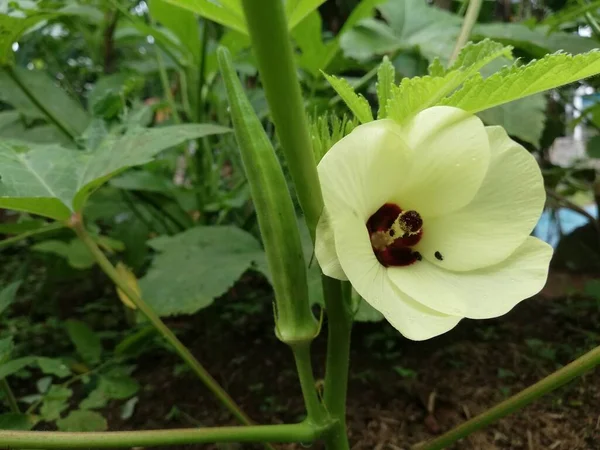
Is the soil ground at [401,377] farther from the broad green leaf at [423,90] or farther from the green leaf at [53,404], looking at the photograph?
the broad green leaf at [423,90]

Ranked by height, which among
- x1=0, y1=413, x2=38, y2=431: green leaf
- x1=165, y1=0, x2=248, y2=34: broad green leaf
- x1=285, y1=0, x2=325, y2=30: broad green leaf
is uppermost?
x1=165, y1=0, x2=248, y2=34: broad green leaf

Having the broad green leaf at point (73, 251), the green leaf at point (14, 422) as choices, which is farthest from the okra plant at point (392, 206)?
the broad green leaf at point (73, 251)

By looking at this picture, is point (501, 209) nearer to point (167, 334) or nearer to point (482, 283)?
point (482, 283)

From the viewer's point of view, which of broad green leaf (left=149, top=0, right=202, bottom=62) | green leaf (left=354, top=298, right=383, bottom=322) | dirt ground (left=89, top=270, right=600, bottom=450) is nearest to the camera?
green leaf (left=354, top=298, right=383, bottom=322)

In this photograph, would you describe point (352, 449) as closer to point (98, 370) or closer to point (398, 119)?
point (98, 370)

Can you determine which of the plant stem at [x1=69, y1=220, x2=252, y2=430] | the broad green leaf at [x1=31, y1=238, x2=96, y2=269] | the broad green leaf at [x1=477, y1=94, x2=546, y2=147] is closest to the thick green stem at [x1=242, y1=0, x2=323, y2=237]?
the plant stem at [x1=69, y1=220, x2=252, y2=430]

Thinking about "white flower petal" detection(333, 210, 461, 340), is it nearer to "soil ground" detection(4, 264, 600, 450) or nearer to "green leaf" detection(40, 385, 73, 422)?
"soil ground" detection(4, 264, 600, 450)

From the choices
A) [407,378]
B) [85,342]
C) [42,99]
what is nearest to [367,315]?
[407,378]
